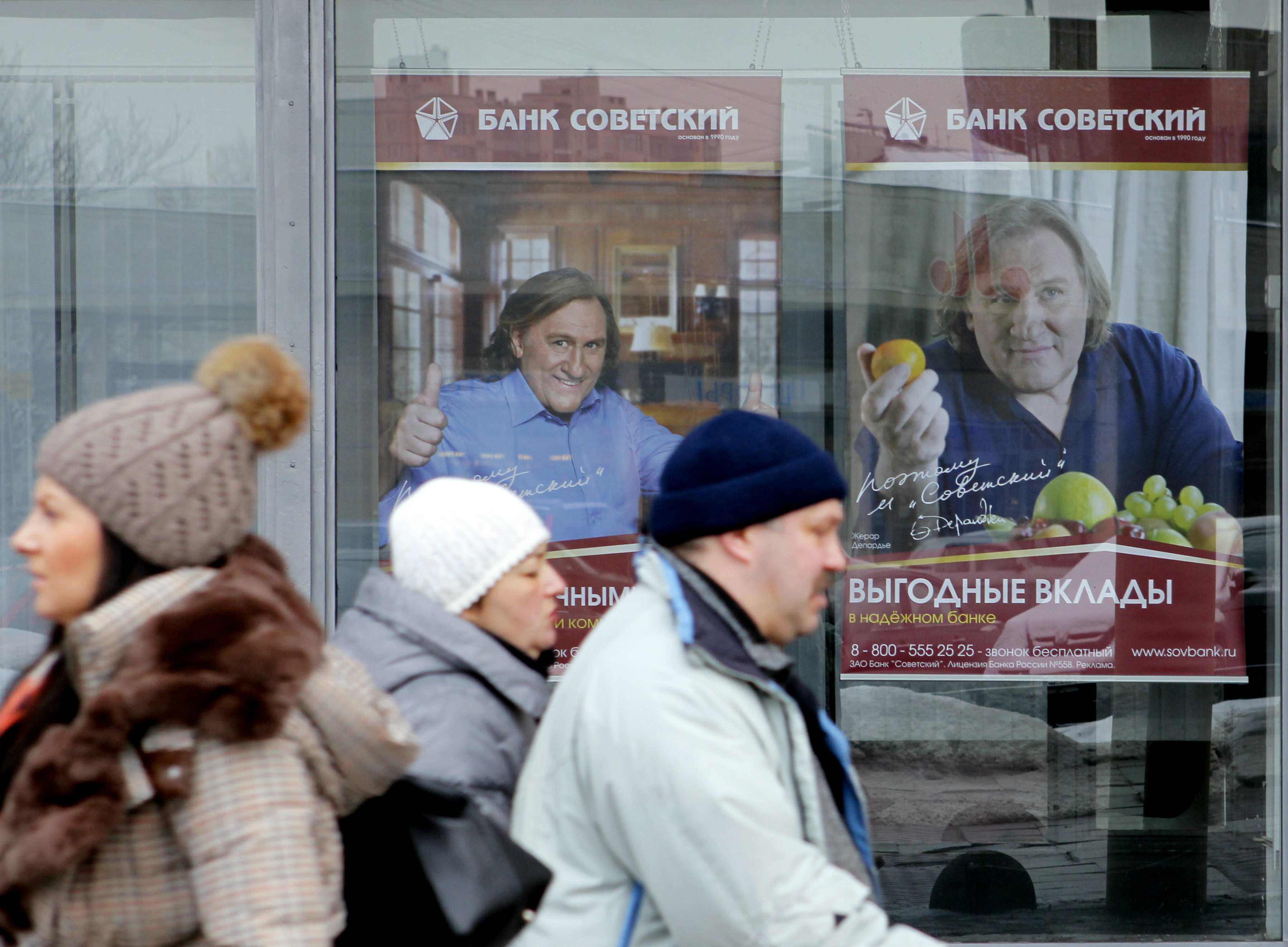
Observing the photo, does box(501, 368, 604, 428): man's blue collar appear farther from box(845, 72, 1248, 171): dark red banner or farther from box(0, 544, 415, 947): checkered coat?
box(0, 544, 415, 947): checkered coat

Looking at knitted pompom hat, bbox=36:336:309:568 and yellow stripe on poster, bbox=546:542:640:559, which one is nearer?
knitted pompom hat, bbox=36:336:309:568

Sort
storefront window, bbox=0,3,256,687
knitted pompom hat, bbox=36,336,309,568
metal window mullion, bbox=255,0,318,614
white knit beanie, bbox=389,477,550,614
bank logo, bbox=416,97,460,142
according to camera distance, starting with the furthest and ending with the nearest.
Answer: storefront window, bbox=0,3,256,687 → bank logo, bbox=416,97,460,142 → metal window mullion, bbox=255,0,318,614 → white knit beanie, bbox=389,477,550,614 → knitted pompom hat, bbox=36,336,309,568

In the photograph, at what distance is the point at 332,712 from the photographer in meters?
1.56

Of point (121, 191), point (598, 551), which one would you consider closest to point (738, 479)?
point (598, 551)

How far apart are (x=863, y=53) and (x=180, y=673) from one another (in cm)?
338

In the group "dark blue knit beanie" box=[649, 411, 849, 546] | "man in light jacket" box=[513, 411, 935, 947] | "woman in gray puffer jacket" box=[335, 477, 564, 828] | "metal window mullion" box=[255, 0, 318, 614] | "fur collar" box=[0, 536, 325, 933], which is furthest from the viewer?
"metal window mullion" box=[255, 0, 318, 614]

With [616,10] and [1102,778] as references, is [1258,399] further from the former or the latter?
[616,10]

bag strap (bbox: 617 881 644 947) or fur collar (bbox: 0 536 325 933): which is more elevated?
fur collar (bbox: 0 536 325 933)

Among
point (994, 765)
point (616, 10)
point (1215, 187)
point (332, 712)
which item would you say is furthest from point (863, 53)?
point (332, 712)

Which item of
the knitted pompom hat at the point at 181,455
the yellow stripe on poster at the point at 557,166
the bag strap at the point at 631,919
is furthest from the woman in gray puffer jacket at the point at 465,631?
the yellow stripe on poster at the point at 557,166

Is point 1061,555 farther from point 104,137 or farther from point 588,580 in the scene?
point 104,137

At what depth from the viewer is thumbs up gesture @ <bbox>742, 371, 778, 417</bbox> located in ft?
13.7

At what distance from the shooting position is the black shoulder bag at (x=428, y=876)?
5.43ft
